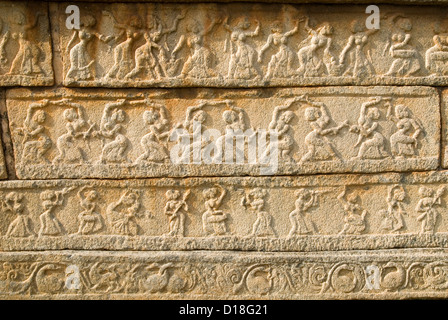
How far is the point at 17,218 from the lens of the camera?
3.02m

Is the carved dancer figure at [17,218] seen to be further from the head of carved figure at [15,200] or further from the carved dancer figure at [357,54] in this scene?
the carved dancer figure at [357,54]

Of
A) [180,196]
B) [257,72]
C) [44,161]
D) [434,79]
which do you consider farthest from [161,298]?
[434,79]

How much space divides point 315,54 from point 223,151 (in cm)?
86

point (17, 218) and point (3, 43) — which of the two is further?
point (17, 218)

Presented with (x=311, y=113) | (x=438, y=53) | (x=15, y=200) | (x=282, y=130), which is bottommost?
(x=15, y=200)

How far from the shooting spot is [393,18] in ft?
9.50

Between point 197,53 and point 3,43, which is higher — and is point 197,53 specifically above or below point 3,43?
below

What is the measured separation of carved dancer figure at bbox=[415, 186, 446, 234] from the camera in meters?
2.99

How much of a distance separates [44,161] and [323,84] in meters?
1.88

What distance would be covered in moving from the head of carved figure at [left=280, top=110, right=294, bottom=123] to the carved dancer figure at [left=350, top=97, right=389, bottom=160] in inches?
15.7

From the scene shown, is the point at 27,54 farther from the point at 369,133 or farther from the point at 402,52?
the point at 402,52

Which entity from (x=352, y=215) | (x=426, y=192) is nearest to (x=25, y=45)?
(x=352, y=215)

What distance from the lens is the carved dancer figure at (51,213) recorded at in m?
2.99

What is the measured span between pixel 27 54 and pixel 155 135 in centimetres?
94
